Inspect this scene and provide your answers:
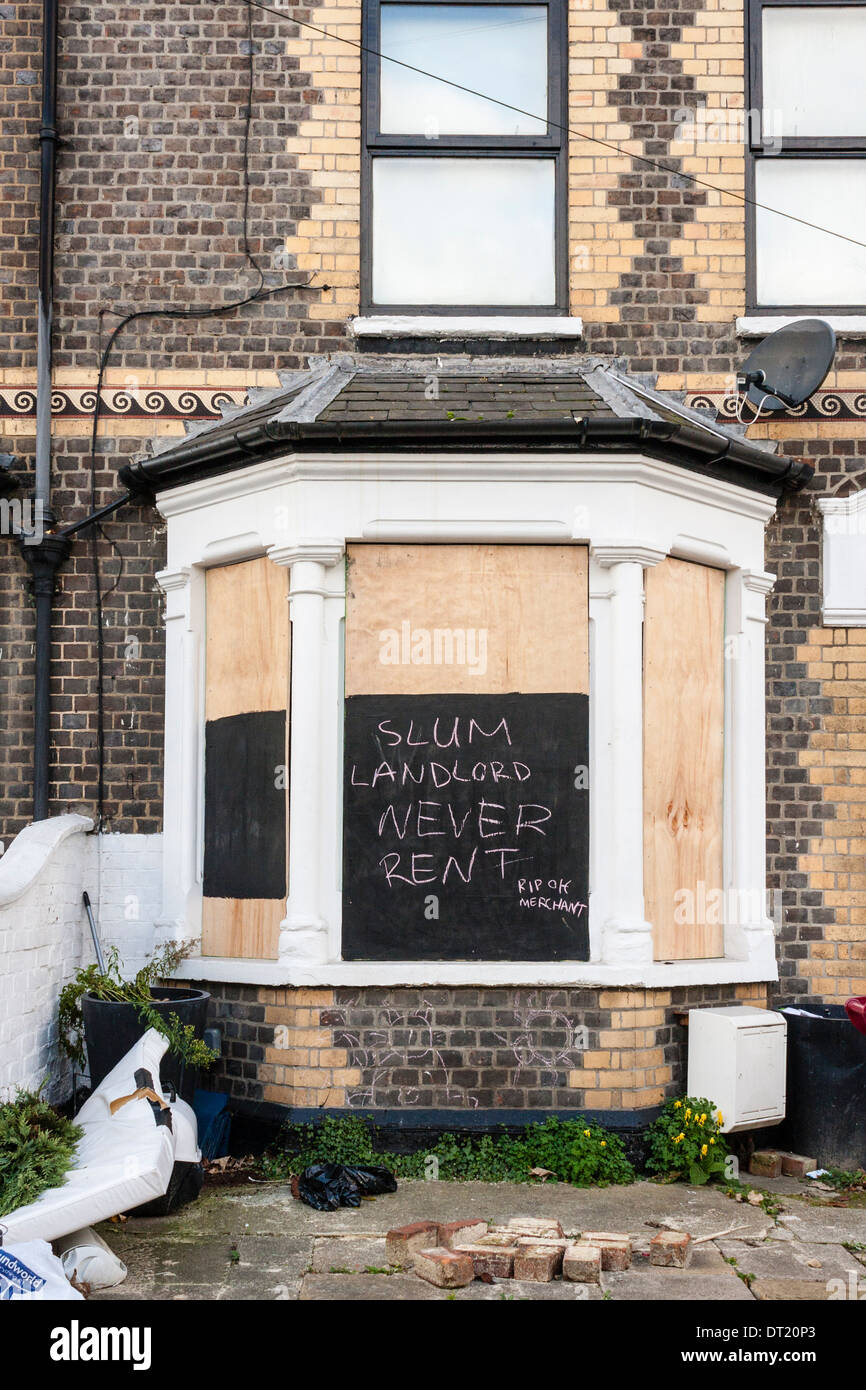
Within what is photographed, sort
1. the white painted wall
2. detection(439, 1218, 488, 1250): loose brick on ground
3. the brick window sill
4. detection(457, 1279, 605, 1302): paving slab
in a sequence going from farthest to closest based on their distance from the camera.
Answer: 1. the brick window sill
2. the white painted wall
3. detection(439, 1218, 488, 1250): loose brick on ground
4. detection(457, 1279, 605, 1302): paving slab

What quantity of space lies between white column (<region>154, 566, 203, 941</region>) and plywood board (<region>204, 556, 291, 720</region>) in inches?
4.5

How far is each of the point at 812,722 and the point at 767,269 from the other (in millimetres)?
2699

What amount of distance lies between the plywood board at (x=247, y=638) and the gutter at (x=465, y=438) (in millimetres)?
636

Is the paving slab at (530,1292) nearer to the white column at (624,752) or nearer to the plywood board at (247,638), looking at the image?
the white column at (624,752)

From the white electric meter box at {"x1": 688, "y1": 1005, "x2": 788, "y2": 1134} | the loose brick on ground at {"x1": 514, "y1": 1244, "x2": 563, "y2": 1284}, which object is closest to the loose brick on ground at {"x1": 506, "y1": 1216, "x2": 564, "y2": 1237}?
the loose brick on ground at {"x1": 514, "y1": 1244, "x2": 563, "y2": 1284}

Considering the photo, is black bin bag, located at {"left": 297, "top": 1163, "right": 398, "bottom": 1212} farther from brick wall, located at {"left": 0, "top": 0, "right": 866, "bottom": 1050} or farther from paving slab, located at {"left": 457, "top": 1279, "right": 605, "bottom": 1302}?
brick wall, located at {"left": 0, "top": 0, "right": 866, "bottom": 1050}

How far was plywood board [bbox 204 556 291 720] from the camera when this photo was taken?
7176 mm

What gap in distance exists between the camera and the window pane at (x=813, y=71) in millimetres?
8086

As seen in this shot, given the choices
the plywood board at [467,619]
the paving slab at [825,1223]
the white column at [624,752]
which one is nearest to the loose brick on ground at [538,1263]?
the paving slab at [825,1223]

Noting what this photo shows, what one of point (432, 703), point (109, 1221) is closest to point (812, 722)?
point (432, 703)

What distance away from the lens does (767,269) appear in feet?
26.3

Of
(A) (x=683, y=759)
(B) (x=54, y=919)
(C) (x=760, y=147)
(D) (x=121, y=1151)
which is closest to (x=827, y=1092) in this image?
(A) (x=683, y=759)

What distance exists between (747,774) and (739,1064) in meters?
1.63

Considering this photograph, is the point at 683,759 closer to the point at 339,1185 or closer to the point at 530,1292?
the point at 339,1185
